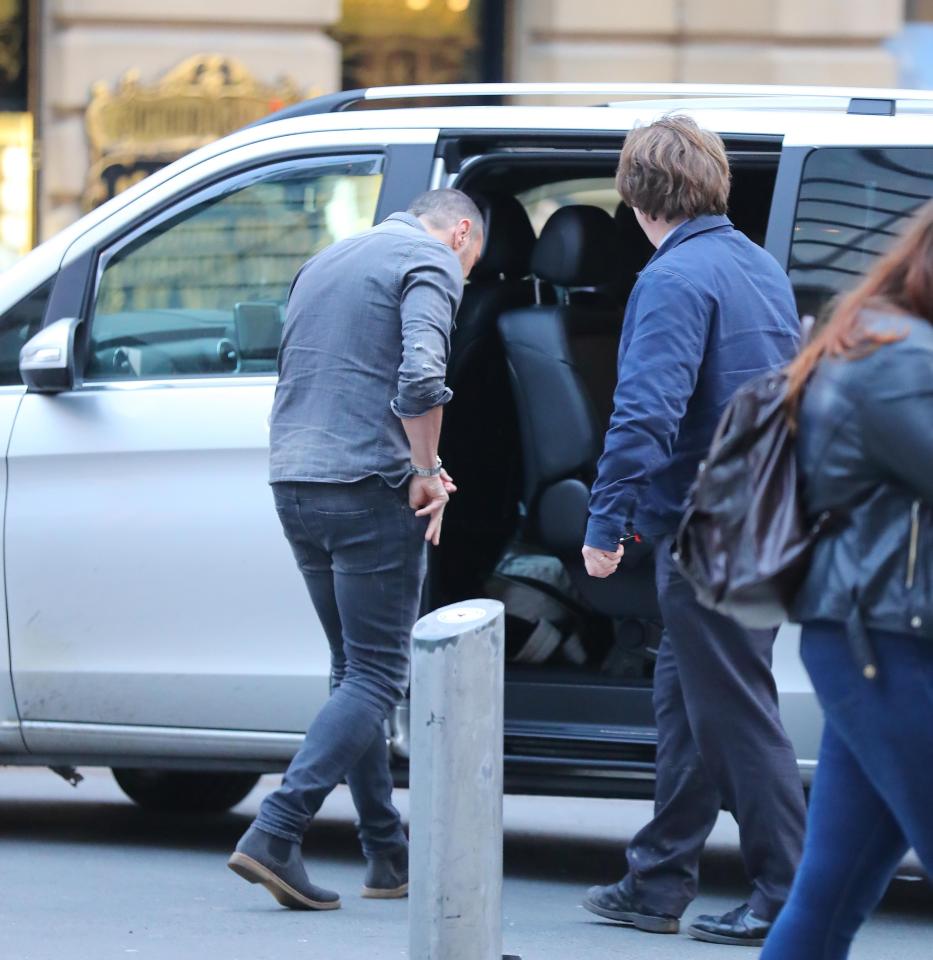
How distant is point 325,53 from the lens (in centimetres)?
1073

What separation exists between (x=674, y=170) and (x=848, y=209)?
626 mm

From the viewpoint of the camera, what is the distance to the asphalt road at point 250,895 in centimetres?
431

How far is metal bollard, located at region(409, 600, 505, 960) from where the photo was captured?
338 cm

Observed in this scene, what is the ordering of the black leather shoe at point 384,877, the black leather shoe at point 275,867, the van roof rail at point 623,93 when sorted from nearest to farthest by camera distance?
1. the black leather shoe at point 275,867
2. the black leather shoe at point 384,877
3. the van roof rail at point 623,93

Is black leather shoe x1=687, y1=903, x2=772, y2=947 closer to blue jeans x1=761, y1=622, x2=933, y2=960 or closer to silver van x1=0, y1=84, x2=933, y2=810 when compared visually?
silver van x1=0, y1=84, x2=933, y2=810

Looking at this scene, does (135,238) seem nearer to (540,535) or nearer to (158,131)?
(540,535)

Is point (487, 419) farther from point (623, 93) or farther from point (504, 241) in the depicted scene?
point (623, 93)

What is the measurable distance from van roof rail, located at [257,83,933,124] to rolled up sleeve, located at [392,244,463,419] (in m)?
0.66

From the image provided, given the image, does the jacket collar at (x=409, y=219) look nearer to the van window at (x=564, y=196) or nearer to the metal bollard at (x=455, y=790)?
the van window at (x=564, y=196)

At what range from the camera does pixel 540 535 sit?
18.1 feet

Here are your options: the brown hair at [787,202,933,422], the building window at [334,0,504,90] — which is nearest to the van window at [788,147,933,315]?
the brown hair at [787,202,933,422]

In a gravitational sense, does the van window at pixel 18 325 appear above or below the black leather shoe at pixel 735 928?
above

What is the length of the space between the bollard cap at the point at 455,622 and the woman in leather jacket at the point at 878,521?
2.31ft

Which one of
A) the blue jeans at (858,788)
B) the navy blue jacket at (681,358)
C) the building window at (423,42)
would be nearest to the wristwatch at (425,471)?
the navy blue jacket at (681,358)
